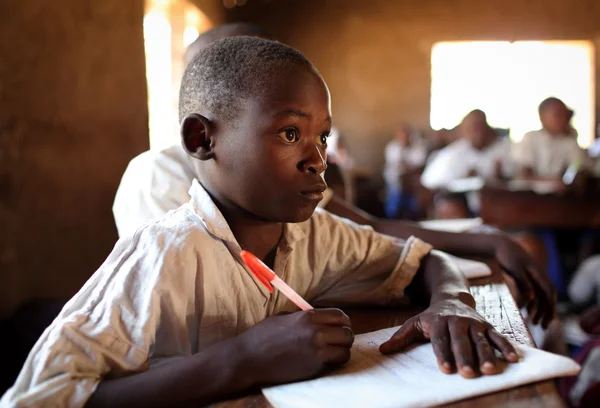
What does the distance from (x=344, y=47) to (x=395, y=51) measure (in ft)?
2.37

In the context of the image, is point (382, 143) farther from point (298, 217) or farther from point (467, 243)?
point (298, 217)

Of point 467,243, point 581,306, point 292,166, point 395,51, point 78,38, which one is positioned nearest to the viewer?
point 292,166

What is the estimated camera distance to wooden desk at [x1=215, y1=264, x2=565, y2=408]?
0.54 meters

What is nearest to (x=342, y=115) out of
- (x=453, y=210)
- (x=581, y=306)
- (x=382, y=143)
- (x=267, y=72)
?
(x=382, y=143)

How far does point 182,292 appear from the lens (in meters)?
0.68

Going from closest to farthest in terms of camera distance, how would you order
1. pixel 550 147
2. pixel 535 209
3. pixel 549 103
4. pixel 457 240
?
pixel 457 240
pixel 535 209
pixel 549 103
pixel 550 147

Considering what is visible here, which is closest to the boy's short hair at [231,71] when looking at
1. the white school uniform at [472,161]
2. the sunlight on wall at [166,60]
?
the sunlight on wall at [166,60]

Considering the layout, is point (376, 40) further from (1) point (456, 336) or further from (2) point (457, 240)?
A: (1) point (456, 336)

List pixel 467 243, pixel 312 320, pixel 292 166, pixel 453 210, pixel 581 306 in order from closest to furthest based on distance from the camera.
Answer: pixel 312 320
pixel 292 166
pixel 467 243
pixel 581 306
pixel 453 210

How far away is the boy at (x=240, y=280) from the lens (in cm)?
59

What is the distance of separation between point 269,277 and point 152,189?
1.76 feet

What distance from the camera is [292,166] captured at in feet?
2.51

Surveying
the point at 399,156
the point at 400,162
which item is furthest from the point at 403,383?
the point at 399,156

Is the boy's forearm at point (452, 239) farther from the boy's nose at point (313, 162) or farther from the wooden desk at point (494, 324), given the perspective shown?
the boy's nose at point (313, 162)
